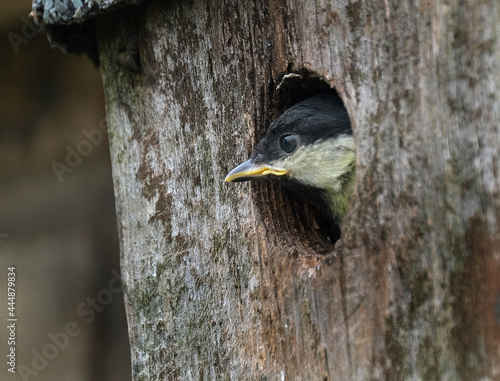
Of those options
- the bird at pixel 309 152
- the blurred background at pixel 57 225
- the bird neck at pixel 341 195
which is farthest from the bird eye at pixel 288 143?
the blurred background at pixel 57 225

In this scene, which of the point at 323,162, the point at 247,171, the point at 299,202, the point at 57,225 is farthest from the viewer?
the point at 57,225

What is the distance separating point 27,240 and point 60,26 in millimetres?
1934

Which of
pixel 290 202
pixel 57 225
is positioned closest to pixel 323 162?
pixel 290 202

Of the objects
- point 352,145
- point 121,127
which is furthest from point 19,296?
point 352,145

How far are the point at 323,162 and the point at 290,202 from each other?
6.6 inches

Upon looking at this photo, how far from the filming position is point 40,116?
151 inches

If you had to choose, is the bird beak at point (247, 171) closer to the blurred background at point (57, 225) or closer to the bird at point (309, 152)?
the bird at point (309, 152)

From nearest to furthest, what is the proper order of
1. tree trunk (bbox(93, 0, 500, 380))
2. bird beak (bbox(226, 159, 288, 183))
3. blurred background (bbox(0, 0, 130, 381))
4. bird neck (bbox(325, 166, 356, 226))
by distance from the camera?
1. tree trunk (bbox(93, 0, 500, 380))
2. bird beak (bbox(226, 159, 288, 183))
3. bird neck (bbox(325, 166, 356, 226))
4. blurred background (bbox(0, 0, 130, 381))

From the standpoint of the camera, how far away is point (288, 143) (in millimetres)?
1961

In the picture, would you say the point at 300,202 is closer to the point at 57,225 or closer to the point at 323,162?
the point at 323,162

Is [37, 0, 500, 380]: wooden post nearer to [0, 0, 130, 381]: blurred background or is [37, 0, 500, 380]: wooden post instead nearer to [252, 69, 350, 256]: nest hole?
[252, 69, 350, 256]: nest hole

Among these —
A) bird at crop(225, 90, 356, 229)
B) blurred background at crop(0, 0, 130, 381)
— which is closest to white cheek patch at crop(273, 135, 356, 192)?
bird at crop(225, 90, 356, 229)

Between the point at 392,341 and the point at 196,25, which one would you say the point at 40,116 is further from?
the point at 392,341

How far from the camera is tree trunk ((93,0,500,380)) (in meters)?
1.46
